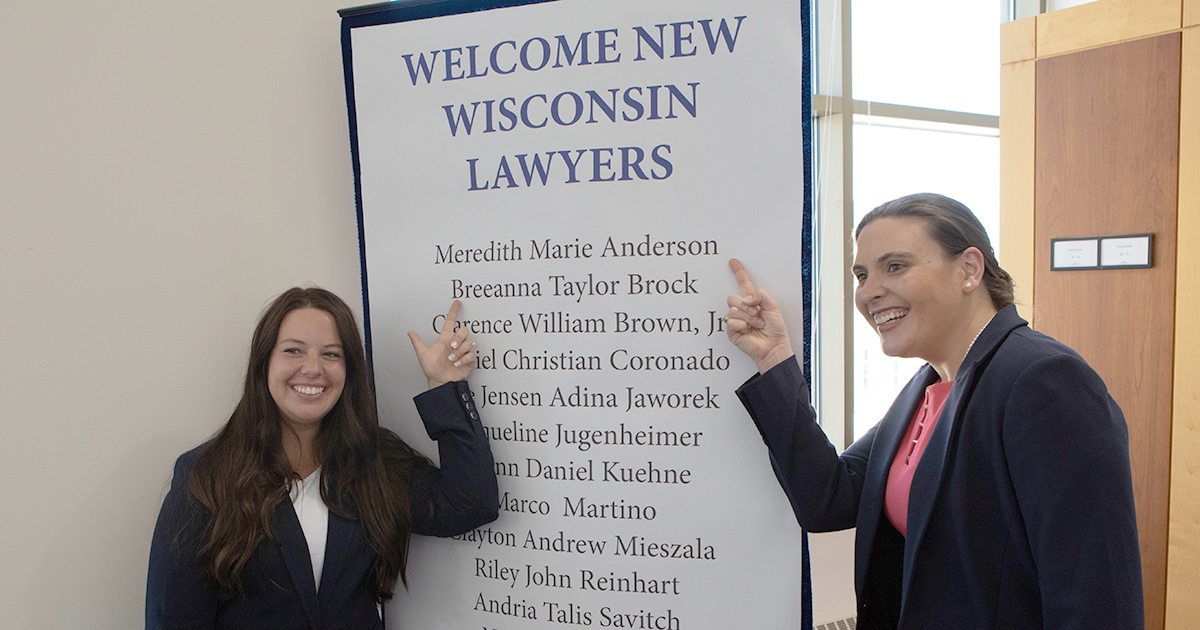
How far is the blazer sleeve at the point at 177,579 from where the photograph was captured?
1.32m

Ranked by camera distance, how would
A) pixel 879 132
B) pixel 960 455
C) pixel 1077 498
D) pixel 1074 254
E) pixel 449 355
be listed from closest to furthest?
pixel 1077 498 → pixel 960 455 → pixel 449 355 → pixel 1074 254 → pixel 879 132

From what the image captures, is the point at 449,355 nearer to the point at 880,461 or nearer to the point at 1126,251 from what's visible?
the point at 880,461

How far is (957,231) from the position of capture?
4.52 feet

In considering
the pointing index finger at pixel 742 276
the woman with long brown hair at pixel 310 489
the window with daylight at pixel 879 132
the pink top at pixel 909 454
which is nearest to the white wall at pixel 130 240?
the woman with long brown hair at pixel 310 489

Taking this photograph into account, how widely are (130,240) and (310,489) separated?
0.60m

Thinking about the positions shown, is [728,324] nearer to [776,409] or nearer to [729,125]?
[776,409]

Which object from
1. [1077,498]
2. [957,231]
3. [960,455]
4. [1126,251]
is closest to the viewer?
[1077,498]

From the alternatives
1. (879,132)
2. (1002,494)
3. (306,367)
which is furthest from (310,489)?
(879,132)

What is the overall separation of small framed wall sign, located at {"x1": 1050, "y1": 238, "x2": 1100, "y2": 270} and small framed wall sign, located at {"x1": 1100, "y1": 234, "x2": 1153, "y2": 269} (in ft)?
0.08

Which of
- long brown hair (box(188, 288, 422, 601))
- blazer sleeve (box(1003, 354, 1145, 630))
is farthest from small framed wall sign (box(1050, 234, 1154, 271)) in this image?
long brown hair (box(188, 288, 422, 601))

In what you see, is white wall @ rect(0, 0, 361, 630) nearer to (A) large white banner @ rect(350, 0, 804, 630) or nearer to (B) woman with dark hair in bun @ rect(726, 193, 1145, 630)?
(A) large white banner @ rect(350, 0, 804, 630)

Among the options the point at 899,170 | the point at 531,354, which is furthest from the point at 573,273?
the point at 899,170

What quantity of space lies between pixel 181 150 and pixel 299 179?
0.76 feet

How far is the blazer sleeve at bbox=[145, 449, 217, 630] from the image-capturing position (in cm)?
132
